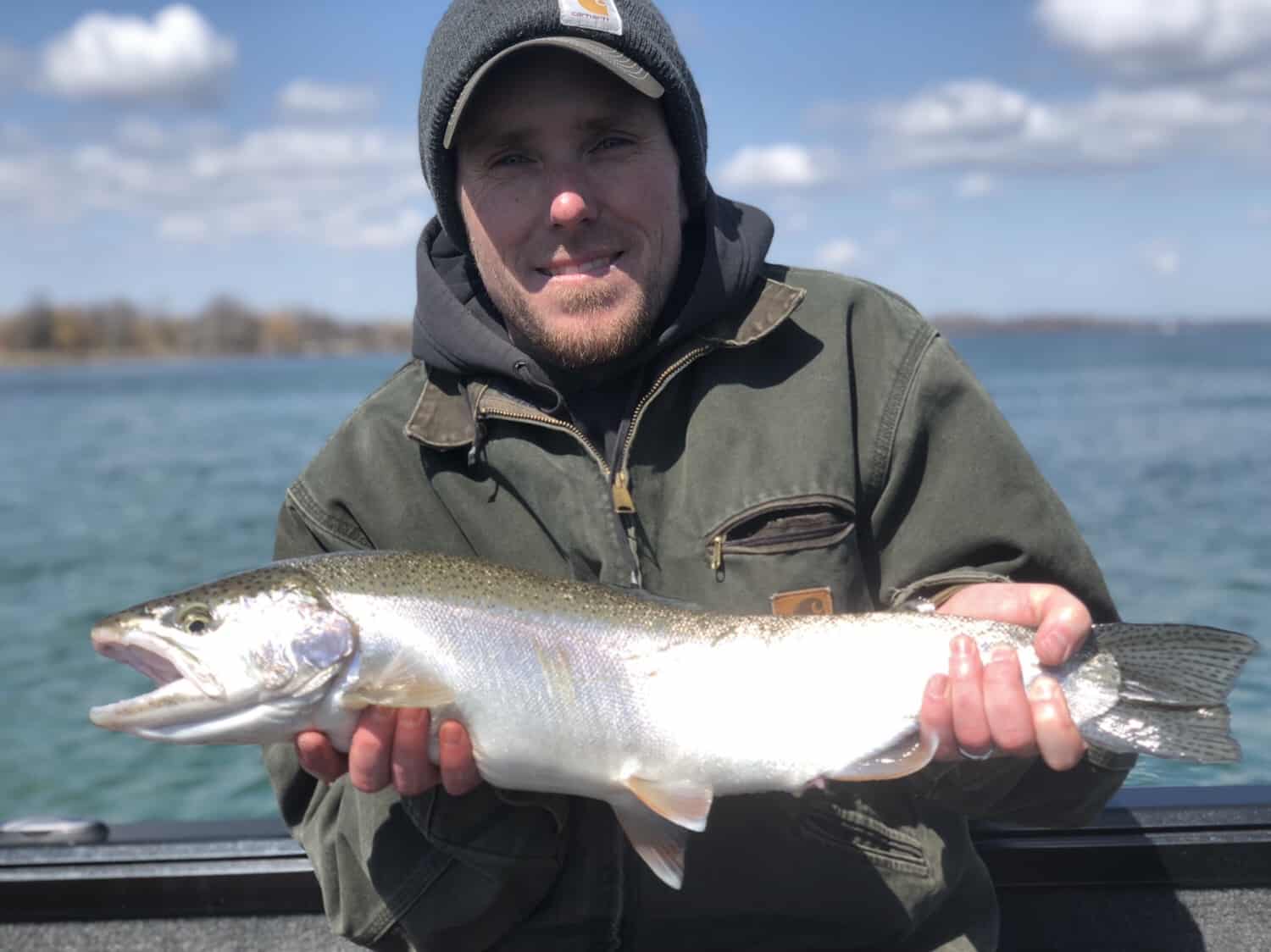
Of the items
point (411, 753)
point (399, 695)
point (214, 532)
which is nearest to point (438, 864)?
point (411, 753)

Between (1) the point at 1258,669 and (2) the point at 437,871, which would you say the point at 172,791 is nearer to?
(2) the point at 437,871

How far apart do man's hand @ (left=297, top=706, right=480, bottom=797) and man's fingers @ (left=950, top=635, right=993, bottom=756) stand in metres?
1.16

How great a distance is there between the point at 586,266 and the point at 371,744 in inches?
56.5

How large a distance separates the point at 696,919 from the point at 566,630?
887 millimetres

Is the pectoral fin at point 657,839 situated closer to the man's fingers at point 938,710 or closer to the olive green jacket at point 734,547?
the olive green jacket at point 734,547

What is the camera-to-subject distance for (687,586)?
10.3ft

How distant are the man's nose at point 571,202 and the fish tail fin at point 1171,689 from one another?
1.73 m

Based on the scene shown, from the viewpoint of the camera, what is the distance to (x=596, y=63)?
320 centimetres

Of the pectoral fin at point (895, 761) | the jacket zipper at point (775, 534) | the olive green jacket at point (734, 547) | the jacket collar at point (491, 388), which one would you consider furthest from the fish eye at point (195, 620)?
the pectoral fin at point (895, 761)

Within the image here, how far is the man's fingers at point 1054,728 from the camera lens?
8.54 feet

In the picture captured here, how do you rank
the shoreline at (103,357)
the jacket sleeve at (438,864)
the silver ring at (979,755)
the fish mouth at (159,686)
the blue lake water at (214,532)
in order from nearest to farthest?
the fish mouth at (159,686) < the silver ring at (979,755) < the jacket sleeve at (438,864) < the blue lake water at (214,532) < the shoreline at (103,357)

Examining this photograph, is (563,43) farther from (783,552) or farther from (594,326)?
(783,552)

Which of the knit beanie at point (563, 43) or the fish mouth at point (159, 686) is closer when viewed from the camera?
the fish mouth at point (159, 686)

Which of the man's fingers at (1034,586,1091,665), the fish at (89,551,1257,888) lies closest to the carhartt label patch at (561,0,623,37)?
the fish at (89,551,1257,888)
